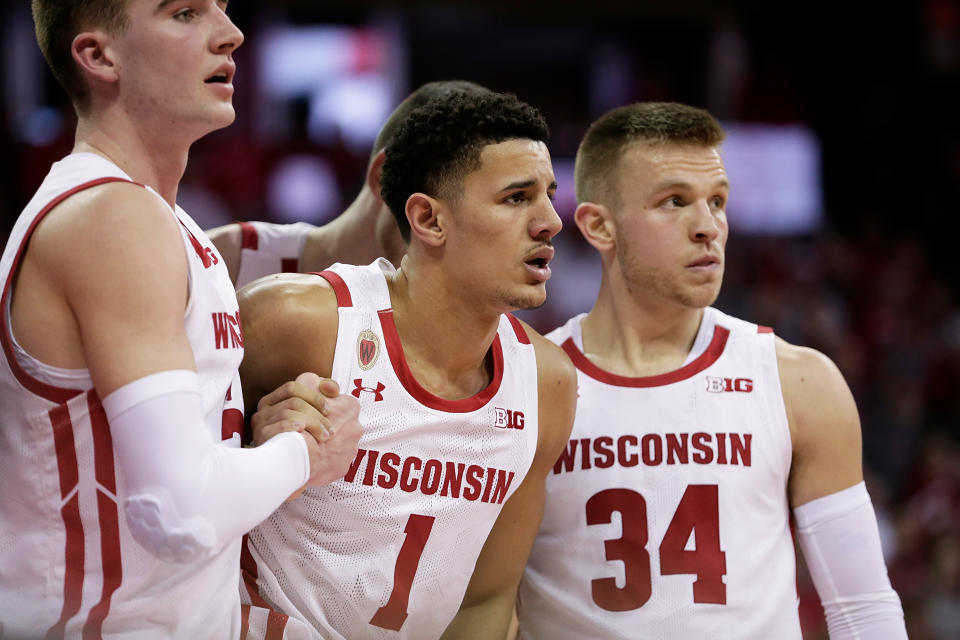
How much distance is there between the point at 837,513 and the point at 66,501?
2.22 metres

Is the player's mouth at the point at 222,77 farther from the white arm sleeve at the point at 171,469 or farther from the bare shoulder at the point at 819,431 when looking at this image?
the bare shoulder at the point at 819,431

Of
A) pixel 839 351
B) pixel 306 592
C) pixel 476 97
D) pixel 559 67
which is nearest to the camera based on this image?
pixel 306 592

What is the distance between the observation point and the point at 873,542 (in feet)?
11.0

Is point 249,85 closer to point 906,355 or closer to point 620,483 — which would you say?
point 906,355

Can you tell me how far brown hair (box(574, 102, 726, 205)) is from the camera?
11.9 feet

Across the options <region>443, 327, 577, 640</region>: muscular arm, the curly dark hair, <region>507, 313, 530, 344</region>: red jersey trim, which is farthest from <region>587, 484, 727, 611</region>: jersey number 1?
the curly dark hair

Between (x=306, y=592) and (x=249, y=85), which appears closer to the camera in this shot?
(x=306, y=592)

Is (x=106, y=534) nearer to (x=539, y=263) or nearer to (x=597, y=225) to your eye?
(x=539, y=263)

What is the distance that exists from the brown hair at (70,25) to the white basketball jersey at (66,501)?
0.19m

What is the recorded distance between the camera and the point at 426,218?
3.19 meters

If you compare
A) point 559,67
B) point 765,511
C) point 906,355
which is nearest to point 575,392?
point 765,511

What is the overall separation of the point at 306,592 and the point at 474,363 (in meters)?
0.80

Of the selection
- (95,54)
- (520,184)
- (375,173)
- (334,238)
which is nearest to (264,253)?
(334,238)

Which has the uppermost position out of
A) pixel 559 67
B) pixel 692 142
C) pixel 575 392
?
pixel 559 67
